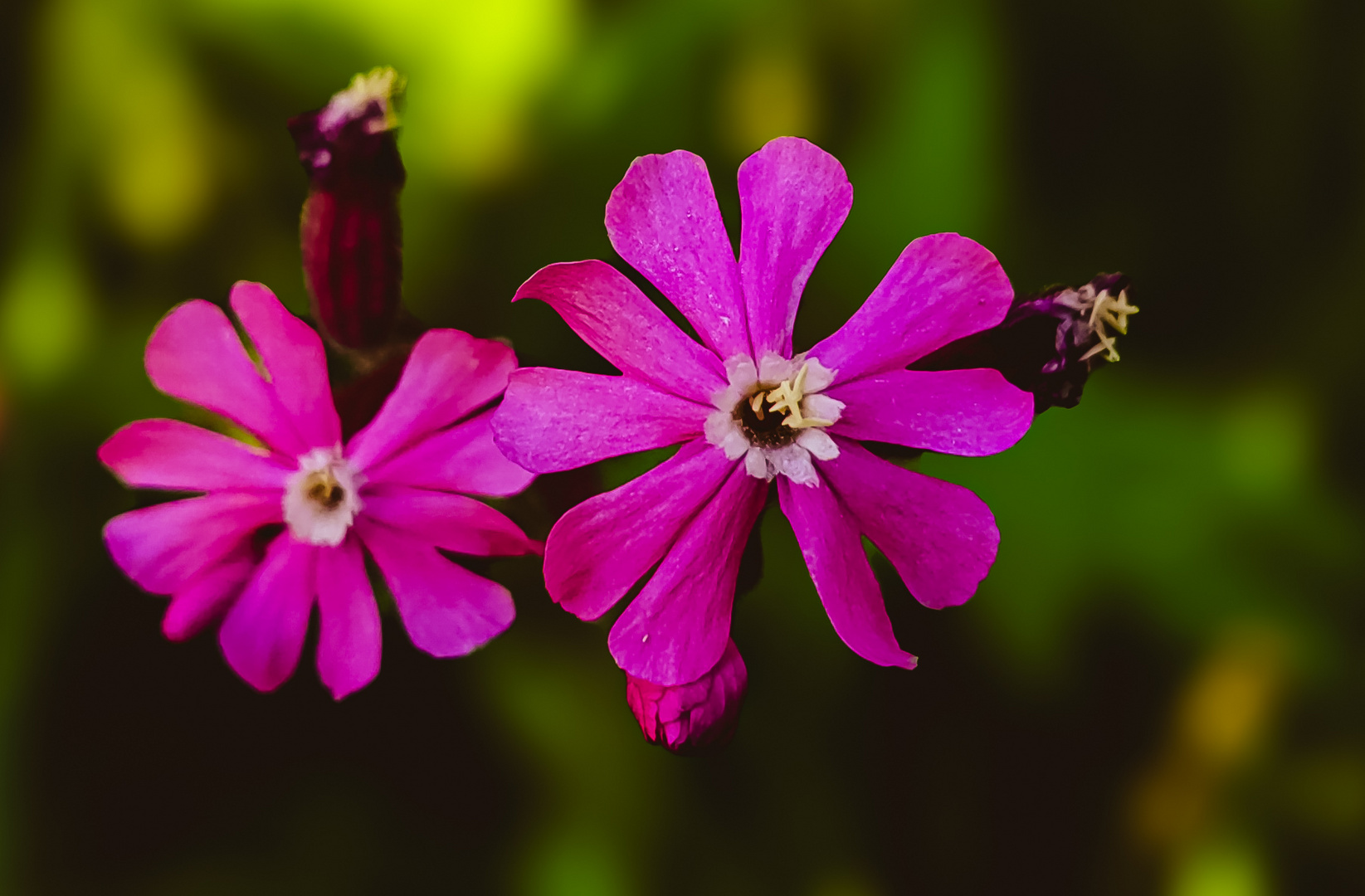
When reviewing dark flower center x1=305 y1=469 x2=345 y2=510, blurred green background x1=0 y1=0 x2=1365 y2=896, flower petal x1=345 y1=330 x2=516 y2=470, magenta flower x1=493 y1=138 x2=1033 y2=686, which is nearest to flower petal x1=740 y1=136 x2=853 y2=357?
magenta flower x1=493 y1=138 x2=1033 y2=686

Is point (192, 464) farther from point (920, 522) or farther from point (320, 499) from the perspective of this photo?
point (920, 522)

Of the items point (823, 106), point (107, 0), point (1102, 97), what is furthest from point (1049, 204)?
point (107, 0)

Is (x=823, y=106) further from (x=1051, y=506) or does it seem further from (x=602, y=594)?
(x=602, y=594)

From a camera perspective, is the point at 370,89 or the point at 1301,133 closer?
the point at 370,89

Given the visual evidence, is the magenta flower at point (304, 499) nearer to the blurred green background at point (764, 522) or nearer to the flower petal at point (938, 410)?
the flower petal at point (938, 410)

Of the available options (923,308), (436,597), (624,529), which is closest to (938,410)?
(923,308)

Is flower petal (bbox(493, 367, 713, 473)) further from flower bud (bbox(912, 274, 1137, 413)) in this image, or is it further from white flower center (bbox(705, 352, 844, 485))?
flower bud (bbox(912, 274, 1137, 413))

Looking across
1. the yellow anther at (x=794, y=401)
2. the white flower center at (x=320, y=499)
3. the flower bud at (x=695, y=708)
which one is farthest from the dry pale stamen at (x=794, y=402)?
the white flower center at (x=320, y=499)
